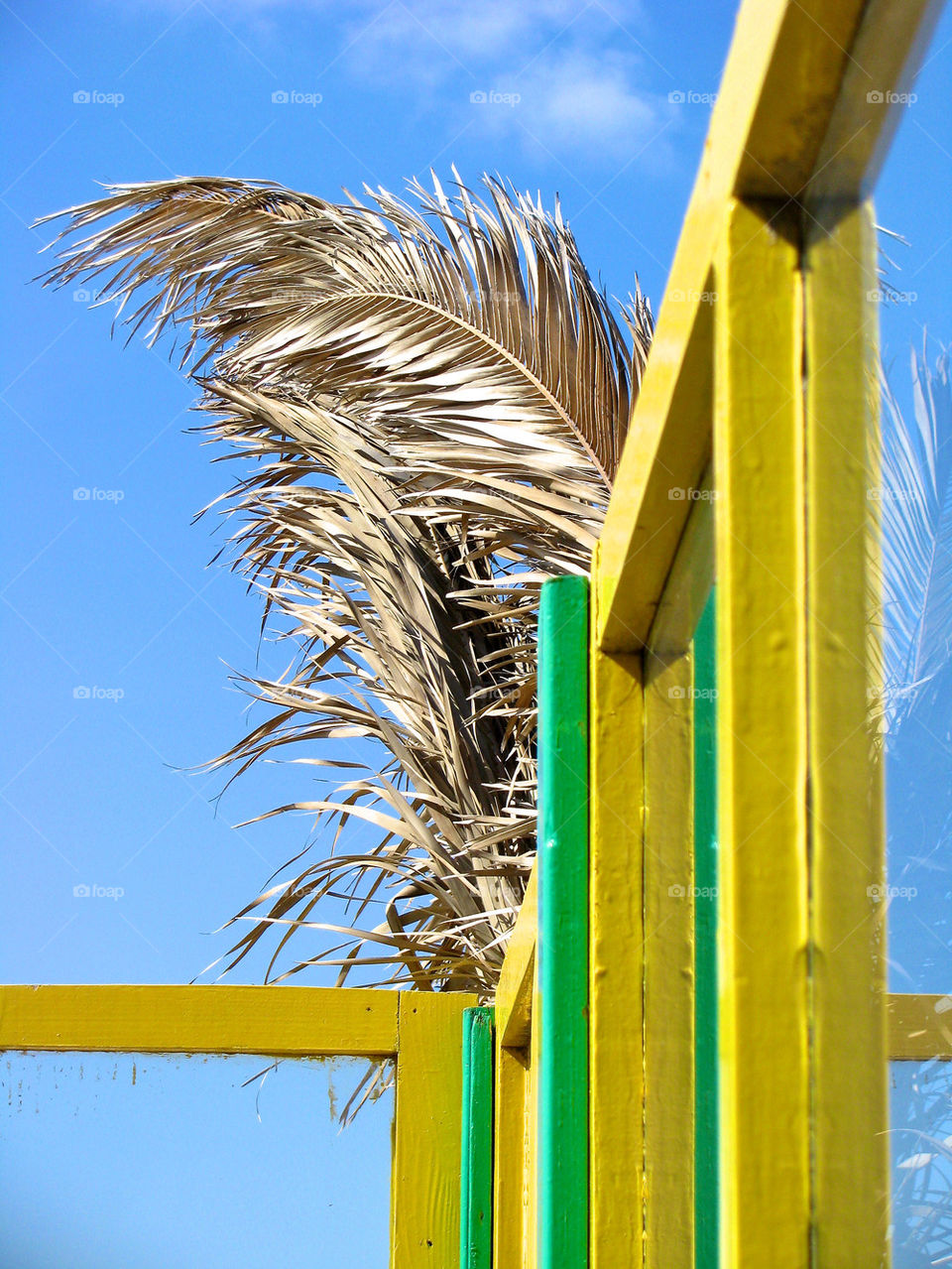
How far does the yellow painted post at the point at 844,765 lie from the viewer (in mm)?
444

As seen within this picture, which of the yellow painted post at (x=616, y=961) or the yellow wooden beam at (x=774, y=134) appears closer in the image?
the yellow wooden beam at (x=774, y=134)

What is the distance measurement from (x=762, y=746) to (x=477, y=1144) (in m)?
1.35

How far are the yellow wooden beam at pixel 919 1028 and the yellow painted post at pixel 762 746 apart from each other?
0.03 metres

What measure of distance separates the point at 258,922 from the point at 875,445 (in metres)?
2.86

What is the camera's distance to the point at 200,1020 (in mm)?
1690

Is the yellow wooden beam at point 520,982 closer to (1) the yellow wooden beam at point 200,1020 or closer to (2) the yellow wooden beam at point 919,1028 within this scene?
(1) the yellow wooden beam at point 200,1020

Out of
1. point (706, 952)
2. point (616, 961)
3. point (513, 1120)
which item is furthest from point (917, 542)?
point (513, 1120)

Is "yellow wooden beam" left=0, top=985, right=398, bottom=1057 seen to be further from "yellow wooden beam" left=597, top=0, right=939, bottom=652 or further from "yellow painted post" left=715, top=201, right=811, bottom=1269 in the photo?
"yellow painted post" left=715, top=201, right=811, bottom=1269

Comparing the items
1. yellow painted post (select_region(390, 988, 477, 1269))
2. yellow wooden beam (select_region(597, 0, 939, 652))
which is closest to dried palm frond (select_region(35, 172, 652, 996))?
yellow painted post (select_region(390, 988, 477, 1269))

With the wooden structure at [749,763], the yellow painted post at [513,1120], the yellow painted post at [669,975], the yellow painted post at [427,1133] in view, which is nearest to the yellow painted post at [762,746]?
the wooden structure at [749,763]

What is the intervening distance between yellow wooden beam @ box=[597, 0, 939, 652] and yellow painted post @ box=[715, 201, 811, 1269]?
0.02 meters

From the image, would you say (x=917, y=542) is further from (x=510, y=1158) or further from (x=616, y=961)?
(x=510, y=1158)

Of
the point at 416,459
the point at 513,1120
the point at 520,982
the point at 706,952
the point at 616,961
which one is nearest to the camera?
the point at 706,952

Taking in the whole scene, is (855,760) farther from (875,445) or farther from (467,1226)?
(467,1226)
